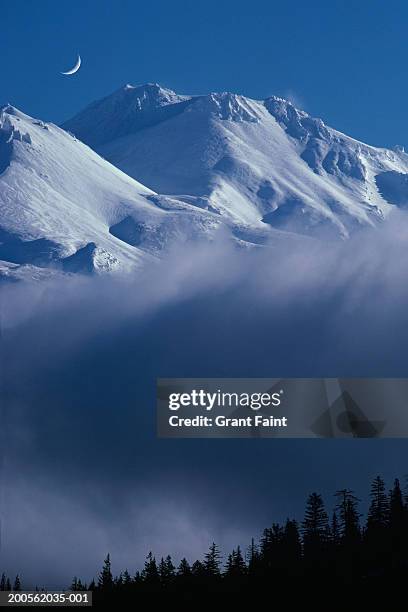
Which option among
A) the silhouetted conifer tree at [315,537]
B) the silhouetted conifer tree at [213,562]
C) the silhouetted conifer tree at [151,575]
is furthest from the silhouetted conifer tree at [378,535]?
the silhouetted conifer tree at [151,575]

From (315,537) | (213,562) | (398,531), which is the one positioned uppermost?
(315,537)

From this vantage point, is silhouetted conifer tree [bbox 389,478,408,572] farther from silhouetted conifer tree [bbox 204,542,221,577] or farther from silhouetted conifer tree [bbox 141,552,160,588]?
silhouetted conifer tree [bbox 141,552,160,588]

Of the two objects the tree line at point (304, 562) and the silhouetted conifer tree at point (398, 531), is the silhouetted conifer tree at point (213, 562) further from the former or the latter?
the silhouetted conifer tree at point (398, 531)

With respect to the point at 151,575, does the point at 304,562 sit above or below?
below

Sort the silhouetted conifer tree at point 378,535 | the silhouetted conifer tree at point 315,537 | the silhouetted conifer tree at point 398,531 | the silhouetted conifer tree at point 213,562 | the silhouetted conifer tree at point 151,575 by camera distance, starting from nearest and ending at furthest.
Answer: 1. the silhouetted conifer tree at point 398,531
2. the silhouetted conifer tree at point 378,535
3. the silhouetted conifer tree at point 315,537
4. the silhouetted conifer tree at point 213,562
5. the silhouetted conifer tree at point 151,575

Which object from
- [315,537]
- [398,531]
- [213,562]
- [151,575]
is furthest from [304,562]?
[151,575]

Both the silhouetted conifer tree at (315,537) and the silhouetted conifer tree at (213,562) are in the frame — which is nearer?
the silhouetted conifer tree at (315,537)

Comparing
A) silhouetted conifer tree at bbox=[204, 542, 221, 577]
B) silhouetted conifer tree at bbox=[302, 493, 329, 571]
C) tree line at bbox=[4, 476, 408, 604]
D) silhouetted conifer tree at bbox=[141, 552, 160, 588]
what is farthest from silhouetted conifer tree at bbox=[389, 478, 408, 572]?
silhouetted conifer tree at bbox=[141, 552, 160, 588]

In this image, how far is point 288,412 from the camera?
234 feet

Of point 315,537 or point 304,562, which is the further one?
point 315,537

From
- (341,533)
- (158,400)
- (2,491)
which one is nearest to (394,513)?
(341,533)

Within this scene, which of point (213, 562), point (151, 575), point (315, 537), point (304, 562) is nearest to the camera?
point (304, 562)

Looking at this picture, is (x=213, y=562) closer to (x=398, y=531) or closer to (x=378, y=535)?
(x=378, y=535)

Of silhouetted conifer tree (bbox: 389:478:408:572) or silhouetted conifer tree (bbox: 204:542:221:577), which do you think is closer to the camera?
silhouetted conifer tree (bbox: 389:478:408:572)
